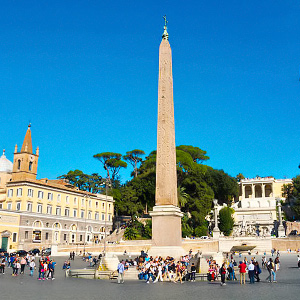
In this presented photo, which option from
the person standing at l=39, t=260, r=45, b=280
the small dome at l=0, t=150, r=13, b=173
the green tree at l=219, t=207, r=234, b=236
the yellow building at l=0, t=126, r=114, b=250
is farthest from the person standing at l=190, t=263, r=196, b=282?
the small dome at l=0, t=150, r=13, b=173

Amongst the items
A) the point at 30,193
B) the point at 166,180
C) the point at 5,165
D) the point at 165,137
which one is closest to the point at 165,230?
the point at 166,180

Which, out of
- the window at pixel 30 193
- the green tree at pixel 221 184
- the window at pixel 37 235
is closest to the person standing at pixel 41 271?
the window at pixel 37 235

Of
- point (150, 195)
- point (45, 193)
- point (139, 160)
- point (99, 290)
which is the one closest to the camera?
point (99, 290)

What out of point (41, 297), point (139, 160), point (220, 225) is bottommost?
point (41, 297)

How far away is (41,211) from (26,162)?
6.36 metres

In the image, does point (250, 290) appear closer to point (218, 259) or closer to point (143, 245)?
point (218, 259)

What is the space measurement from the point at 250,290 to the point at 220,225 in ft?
139

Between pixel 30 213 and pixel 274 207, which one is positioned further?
pixel 274 207

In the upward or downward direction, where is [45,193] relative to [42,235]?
upward

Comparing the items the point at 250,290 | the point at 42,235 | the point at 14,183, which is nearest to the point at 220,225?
the point at 42,235

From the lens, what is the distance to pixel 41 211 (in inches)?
1785

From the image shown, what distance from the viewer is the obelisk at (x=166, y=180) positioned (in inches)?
687

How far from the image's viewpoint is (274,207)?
200ft

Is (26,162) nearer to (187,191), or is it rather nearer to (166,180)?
(187,191)
